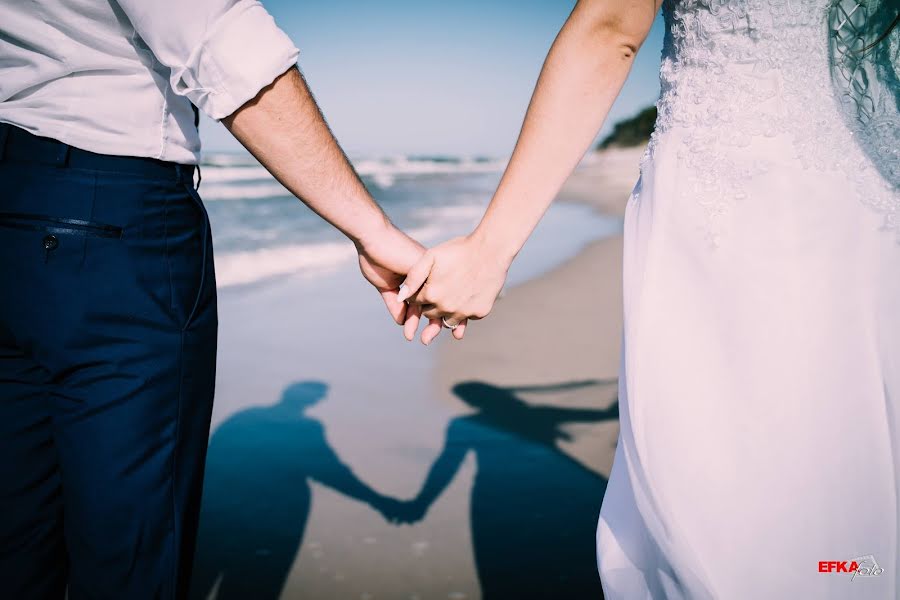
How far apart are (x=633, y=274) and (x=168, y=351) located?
1.02 meters

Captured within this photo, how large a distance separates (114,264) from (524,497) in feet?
6.85

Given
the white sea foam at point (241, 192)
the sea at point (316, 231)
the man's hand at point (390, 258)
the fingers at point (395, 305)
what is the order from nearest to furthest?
1. the man's hand at point (390, 258)
2. the fingers at point (395, 305)
3. the sea at point (316, 231)
4. the white sea foam at point (241, 192)

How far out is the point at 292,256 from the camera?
7.95m

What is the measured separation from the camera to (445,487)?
110 inches

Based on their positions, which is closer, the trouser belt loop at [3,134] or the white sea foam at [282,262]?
the trouser belt loop at [3,134]

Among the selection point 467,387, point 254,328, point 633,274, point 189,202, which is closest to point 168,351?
point 189,202

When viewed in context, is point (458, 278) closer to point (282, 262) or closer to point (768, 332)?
point (768, 332)

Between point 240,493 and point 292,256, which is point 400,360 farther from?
point 292,256

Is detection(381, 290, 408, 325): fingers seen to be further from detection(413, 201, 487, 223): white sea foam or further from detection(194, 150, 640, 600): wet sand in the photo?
detection(413, 201, 487, 223): white sea foam

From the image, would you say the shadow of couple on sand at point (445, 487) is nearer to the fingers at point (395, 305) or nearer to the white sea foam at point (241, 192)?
the fingers at point (395, 305)

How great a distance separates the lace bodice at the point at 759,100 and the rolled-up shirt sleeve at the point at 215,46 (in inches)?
34.2

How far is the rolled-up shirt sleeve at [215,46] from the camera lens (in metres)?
1.07

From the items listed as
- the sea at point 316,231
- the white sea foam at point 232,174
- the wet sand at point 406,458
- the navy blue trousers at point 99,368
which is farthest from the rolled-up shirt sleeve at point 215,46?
the white sea foam at point 232,174

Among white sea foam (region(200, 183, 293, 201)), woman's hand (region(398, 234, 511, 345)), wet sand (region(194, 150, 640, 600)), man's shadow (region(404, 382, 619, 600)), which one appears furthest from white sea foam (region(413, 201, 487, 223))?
woman's hand (region(398, 234, 511, 345))
